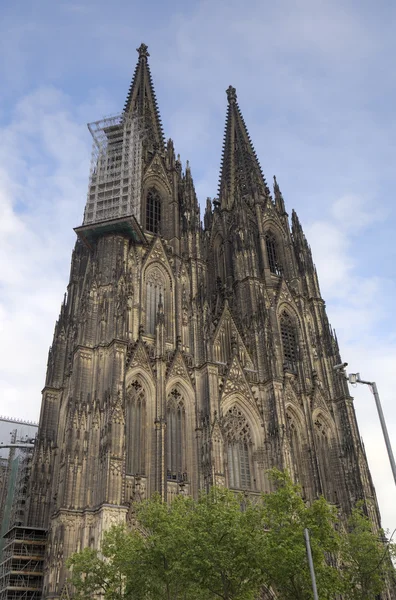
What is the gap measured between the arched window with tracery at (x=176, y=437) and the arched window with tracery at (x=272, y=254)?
658 inches

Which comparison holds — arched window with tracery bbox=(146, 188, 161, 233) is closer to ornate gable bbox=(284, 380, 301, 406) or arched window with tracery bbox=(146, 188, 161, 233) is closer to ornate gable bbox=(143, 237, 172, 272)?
ornate gable bbox=(143, 237, 172, 272)

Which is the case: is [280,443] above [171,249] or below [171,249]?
below

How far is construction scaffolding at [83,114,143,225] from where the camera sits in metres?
42.4

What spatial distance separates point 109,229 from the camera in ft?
131

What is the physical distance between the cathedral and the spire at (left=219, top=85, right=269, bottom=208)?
134cm

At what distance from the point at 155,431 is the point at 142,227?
16321 millimetres

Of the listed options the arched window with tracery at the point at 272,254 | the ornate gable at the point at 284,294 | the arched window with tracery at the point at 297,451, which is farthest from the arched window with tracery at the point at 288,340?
the arched window with tracery at the point at 272,254

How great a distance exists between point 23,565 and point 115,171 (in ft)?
91.5

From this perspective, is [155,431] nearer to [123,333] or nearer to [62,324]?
[123,333]

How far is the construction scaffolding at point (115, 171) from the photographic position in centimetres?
4241

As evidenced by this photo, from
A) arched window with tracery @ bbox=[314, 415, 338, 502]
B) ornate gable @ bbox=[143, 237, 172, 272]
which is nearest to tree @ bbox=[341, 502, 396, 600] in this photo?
arched window with tracery @ bbox=[314, 415, 338, 502]

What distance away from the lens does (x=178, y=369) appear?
36531mm

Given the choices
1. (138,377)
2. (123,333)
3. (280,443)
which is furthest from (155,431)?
(280,443)

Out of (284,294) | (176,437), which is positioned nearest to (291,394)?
(284,294)
